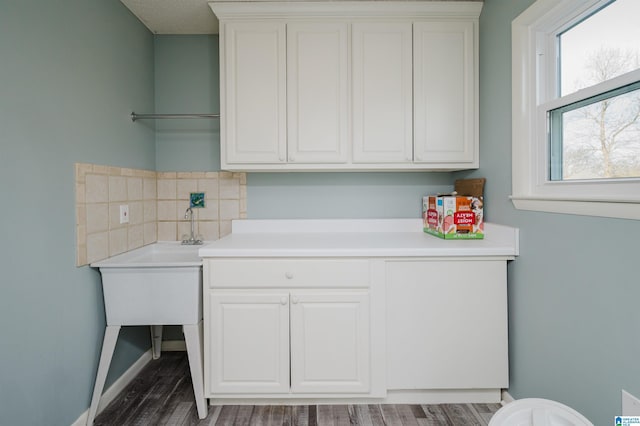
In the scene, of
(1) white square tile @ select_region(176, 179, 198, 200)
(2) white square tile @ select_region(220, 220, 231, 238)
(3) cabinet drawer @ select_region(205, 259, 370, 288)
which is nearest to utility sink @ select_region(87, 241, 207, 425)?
(3) cabinet drawer @ select_region(205, 259, 370, 288)

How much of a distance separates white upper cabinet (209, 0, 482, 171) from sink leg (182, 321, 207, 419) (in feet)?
3.14

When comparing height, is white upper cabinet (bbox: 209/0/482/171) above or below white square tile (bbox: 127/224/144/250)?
above

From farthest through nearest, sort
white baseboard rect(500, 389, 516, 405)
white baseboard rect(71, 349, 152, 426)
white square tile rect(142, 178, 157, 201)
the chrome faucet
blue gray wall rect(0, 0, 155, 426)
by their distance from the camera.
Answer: the chrome faucet → white square tile rect(142, 178, 157, 201) → white baseboard rect(500, 389, 516, 405) → white baseboard rect(71, 349, 152, 426) → blue gray wall rect(0, 0, 155, 426)

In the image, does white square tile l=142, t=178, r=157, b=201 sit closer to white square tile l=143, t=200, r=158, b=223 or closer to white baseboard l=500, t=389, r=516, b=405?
white square tile l=143, t=200, r=158, b=223

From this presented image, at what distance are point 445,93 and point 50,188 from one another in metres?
2.10

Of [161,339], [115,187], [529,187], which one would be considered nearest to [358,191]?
[529,187]

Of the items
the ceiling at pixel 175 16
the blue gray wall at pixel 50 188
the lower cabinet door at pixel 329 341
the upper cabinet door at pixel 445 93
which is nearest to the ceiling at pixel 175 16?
the ceiling at pixel 175 16

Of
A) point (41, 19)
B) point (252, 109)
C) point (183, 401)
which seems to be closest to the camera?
point (41, 19)

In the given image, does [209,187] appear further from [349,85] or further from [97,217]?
[349,85]

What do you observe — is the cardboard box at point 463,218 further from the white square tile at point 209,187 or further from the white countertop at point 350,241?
the white square tile at point 209,187

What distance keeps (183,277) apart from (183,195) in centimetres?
91

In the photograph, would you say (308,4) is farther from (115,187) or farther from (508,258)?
(508,258)

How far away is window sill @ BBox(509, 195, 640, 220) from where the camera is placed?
45.7 inches

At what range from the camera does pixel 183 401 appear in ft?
6.43
